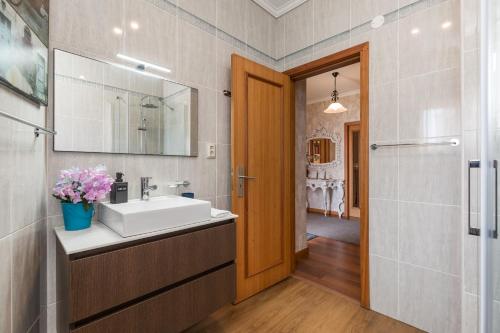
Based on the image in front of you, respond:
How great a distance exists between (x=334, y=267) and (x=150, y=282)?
2.18 metres

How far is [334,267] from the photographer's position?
2.60 m

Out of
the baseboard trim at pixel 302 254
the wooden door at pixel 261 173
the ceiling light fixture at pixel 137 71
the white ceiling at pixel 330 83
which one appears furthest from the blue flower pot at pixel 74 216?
the white ceiling at pixel 330 83

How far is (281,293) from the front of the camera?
2.07m

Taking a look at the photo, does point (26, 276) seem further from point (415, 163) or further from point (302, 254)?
point (302, 254)

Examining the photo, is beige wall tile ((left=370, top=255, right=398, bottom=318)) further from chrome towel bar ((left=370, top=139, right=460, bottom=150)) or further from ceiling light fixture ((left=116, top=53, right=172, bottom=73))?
ceiling light fixture ((left=116, top=53, right=172, bottom=73))

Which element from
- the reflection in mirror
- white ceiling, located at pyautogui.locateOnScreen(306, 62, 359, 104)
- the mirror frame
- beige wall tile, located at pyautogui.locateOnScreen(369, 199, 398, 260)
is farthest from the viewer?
the reflection in mirror

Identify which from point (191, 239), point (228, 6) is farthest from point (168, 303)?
point (228, 6)

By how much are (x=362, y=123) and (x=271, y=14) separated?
5.25 ft

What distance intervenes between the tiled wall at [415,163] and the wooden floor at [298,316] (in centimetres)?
16

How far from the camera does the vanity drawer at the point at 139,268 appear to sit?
88 centimetres

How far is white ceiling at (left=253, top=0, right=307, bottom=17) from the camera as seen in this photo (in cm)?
234

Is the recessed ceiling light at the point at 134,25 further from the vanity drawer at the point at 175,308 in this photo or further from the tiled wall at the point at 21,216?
the vanity drawer at the point at 175,308

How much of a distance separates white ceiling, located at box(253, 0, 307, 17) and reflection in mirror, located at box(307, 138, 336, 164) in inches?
131

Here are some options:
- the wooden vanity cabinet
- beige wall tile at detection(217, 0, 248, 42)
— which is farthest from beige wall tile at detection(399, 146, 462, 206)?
beige wall tile at detection(217, 0, 248, 42)
